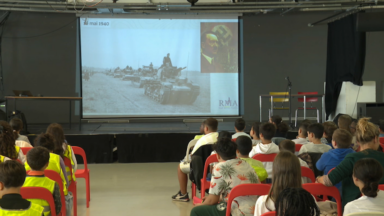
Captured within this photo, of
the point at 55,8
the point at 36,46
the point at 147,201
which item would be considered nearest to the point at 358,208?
the point at 147,201

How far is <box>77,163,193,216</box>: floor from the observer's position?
12.3 feet

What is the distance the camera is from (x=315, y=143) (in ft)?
11.4

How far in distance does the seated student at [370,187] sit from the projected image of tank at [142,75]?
7.58 metres

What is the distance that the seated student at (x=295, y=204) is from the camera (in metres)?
1.30

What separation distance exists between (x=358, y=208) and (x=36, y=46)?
8935mm

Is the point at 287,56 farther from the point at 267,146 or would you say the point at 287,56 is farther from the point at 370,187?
the point at 370,187

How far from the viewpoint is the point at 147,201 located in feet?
13.3

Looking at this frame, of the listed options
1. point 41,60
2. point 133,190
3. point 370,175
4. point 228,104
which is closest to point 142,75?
point 228,104

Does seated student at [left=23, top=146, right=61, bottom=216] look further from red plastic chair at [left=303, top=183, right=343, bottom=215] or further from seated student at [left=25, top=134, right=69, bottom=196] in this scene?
red plastic chair at [left=303, top=183, right=343, bottom=215]

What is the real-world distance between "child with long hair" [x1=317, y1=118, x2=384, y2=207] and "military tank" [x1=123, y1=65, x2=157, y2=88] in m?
6.84

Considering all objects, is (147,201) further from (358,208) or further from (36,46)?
(36,46)

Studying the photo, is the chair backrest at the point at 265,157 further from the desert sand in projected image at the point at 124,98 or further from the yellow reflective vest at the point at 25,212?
the desert sand in projected image at the point at 124,98

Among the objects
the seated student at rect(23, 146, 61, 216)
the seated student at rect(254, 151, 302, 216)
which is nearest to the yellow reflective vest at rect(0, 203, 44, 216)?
the seated student at rect(23, 146, 61, 216)

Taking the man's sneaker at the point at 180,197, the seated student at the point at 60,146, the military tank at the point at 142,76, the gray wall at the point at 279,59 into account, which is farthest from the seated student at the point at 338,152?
the gray wall at the point at 279,59
